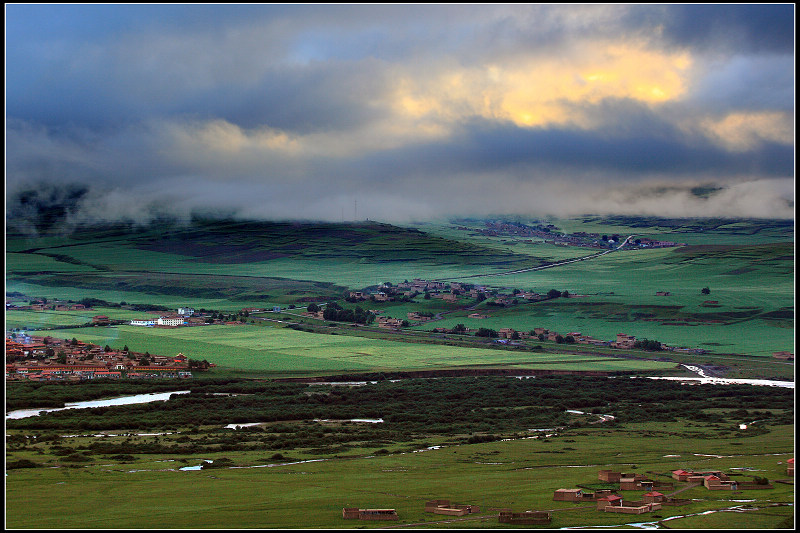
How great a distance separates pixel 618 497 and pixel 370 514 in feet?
24.2

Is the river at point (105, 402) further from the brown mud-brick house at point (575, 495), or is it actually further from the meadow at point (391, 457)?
the brown mud-brick house at point (575, 495)

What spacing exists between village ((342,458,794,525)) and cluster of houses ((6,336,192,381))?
43.3 meters

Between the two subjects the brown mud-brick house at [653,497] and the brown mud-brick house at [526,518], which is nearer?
the brown mud-brick house at [526,518]

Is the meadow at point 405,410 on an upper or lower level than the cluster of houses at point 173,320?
lower

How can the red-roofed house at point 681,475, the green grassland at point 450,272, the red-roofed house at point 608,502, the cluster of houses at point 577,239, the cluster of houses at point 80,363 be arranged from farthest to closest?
the cluster of houses at point 577,239 → the green grassland at point 450,272 → the cluster of houses at point 80,363 → the red-roofed house at point 681,475 → the red-roofed house at point 608,502

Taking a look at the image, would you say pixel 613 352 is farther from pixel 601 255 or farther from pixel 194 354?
pixel 601 255

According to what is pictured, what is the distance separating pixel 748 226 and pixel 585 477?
172 meters

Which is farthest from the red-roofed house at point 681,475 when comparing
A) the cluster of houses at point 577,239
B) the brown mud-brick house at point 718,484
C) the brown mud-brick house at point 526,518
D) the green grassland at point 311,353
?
the cluster of houses at point 577,239

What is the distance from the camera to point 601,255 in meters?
171

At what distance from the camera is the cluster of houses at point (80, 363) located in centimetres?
6600

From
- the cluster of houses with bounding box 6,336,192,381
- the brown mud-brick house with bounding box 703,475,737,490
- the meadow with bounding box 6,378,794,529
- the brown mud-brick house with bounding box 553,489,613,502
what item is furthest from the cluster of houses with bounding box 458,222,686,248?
the brown mud-brick house with bounding box 553,489,613,502

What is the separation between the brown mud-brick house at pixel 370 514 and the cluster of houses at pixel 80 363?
43.1 metres

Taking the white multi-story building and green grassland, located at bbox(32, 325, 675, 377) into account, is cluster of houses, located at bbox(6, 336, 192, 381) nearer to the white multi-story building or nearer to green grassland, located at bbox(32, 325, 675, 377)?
green grassland, located at bbox(32, 325, 675, 377)

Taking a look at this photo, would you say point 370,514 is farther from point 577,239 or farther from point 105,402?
point 577,239
